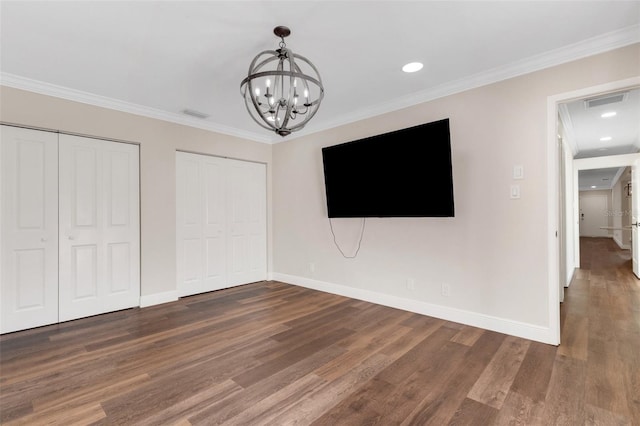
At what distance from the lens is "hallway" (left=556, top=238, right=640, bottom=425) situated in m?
1.79

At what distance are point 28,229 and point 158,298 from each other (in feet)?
5.07

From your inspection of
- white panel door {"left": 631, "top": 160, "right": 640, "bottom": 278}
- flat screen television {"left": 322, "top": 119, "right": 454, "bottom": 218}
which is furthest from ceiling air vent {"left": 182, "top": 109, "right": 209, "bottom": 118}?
white panel door {"left": 631, "top": 160, "right": 640, "bottom": 278}

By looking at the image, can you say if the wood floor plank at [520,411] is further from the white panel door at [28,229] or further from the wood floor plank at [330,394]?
the white panel door at [28,229]

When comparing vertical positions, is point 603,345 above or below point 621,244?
below

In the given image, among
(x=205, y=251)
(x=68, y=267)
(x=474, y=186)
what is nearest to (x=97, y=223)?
(x=68, y=267)

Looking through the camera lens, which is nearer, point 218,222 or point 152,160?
point 152,160

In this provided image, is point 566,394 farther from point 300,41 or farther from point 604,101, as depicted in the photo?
point 604,101

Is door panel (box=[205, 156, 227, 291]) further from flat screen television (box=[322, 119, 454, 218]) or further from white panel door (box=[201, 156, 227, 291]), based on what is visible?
flat screen television (box=[322, 119, 454, 218])

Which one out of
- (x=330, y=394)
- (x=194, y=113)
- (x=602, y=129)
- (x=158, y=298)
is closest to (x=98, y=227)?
(x=158, y=298)

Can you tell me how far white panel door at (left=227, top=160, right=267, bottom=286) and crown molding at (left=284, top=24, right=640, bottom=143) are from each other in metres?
2.16

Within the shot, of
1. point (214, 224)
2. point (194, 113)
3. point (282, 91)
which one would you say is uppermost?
point (194, 113)

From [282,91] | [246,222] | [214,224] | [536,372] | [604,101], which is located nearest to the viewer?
[282,91]

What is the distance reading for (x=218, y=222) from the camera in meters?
4.62

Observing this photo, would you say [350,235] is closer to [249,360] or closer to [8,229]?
[249,360]
